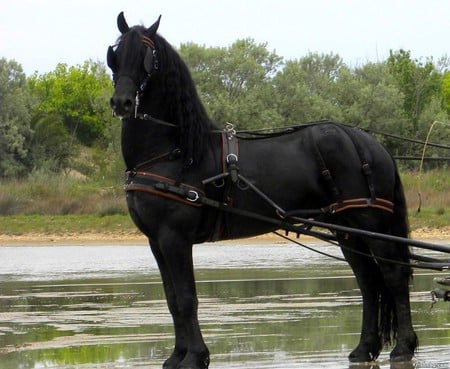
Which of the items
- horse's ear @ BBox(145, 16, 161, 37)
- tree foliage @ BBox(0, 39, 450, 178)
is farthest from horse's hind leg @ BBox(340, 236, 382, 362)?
tree foliage @ BBox(0, 39, 450, 178)

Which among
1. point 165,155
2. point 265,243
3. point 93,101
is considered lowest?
point 265,243

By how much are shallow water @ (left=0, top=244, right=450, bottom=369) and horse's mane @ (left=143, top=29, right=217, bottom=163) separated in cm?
186

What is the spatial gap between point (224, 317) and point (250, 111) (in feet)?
156

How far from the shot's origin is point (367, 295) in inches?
408

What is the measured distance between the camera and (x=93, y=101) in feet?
261

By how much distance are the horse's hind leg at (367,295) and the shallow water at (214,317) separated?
22 cm

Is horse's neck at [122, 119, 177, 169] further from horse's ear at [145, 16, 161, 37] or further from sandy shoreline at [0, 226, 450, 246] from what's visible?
sandy shoreline at [0, 226, 450, 246]

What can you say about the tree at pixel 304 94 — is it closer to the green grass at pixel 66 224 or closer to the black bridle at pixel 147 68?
the green grass at pixel 66 224

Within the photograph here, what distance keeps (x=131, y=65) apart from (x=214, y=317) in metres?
4.41

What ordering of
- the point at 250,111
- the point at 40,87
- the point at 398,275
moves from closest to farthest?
the point at 398,275 → the point at 250,111 → the point at 40,87

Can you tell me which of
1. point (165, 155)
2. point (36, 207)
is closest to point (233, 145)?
point (165, 155)

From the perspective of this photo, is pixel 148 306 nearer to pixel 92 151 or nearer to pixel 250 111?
pixel 250 111

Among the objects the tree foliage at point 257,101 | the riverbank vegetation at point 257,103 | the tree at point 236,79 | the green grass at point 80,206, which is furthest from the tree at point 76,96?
the green grass at point 80,206

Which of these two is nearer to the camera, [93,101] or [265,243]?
[265,243]
